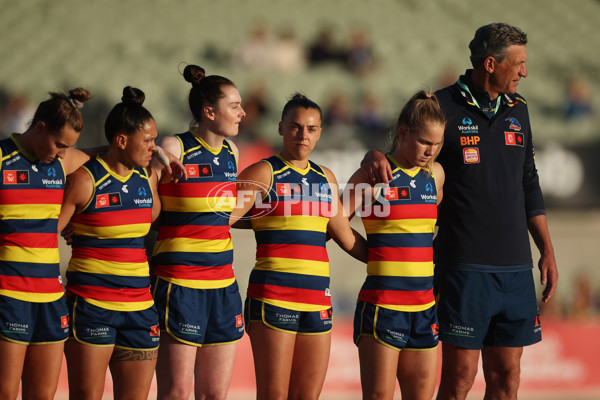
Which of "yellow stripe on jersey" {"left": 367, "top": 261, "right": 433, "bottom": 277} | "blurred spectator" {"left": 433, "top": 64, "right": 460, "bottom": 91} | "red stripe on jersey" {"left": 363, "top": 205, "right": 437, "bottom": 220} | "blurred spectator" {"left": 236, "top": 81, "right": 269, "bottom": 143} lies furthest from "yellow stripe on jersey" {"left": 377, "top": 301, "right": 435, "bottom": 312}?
"blurred spectator" {"left": 433, "top": 64, "right": 460, "bottom": 91}

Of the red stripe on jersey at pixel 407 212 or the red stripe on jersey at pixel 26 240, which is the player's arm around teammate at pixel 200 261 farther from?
the red stripe on jersey at pixel 407 212

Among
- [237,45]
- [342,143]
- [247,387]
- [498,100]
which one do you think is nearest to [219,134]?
[498,100]

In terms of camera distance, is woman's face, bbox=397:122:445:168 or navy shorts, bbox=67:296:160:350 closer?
navy shorts, bbox=67:296:160:350

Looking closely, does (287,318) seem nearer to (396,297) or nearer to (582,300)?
(396,297)

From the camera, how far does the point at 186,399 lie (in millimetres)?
4402

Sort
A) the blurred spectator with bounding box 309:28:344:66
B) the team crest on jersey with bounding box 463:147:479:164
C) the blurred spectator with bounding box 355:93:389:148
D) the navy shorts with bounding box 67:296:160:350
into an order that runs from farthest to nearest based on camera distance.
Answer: the blurred spectator with bounding box 309:28:344:66 < the blurred spectator with bounding box 355:93:389:148 < the team crest on jersey with bounding box 463:147:479:164 < the navy shorts with bounding box 67:296:160:350

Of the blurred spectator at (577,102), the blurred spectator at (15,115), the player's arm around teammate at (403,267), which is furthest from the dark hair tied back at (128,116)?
the blurred spectator at (577,102)

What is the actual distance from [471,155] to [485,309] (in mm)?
875

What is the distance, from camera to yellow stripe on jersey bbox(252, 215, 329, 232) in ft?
14.7

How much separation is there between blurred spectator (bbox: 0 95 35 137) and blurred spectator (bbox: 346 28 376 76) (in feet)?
19.4

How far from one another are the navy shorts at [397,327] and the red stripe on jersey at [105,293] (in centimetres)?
121

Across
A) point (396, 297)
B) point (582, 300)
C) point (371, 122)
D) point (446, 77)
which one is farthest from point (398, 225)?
point (446, 77)

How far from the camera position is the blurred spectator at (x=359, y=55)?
15.6 meters

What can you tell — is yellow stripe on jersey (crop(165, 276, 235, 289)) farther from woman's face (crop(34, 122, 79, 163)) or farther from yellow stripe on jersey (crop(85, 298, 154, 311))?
woman's face (crop(34, 122, 79, 163))
